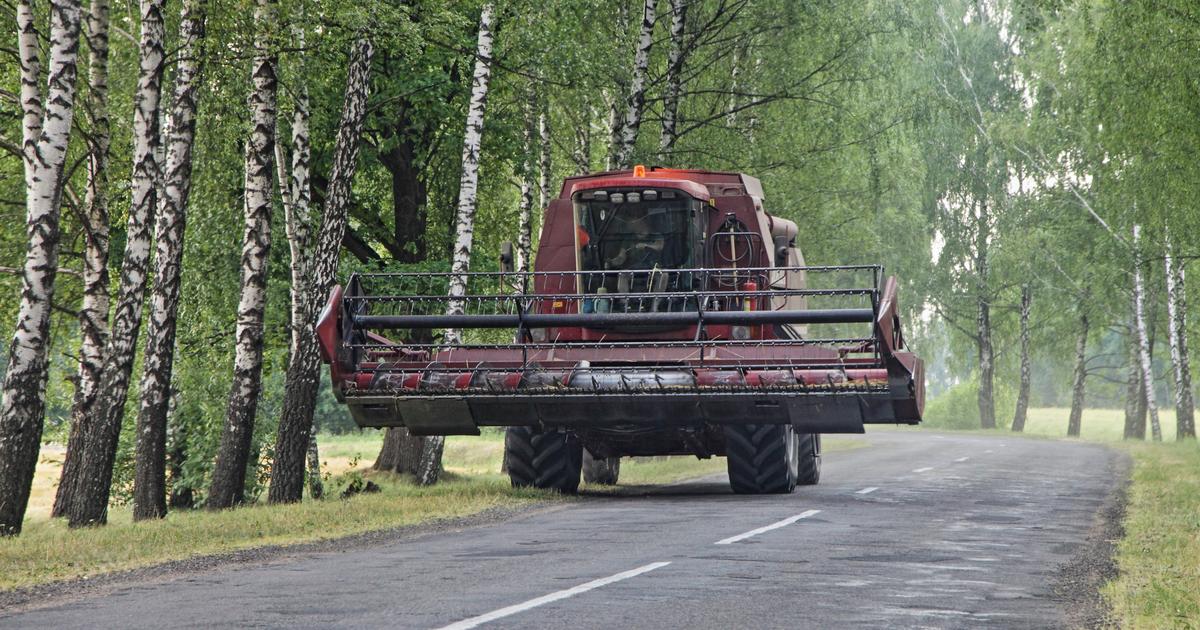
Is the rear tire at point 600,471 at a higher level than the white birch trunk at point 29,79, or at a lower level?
lower

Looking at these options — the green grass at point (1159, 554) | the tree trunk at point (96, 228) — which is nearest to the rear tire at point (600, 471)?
the tree trunk at point (96, 228)

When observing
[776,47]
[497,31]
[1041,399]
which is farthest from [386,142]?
[1041,399]

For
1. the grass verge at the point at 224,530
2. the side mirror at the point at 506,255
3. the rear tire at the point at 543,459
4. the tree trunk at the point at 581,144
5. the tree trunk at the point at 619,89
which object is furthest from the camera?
the tree trunk at the point at 581,144

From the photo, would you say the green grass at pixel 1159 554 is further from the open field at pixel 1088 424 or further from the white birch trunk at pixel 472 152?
the open field at pixel 1088 424

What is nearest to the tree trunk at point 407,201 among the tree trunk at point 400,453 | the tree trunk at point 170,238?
the tree trunk at point 400,453

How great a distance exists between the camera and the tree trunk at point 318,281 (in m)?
18.0

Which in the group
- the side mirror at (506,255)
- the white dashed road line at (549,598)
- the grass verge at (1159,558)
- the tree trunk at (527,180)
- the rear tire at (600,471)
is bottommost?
the white dashed road line at (549,598)

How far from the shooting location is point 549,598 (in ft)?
28.3

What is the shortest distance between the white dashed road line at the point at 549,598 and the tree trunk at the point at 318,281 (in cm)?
880

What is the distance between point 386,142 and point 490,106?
2900mm

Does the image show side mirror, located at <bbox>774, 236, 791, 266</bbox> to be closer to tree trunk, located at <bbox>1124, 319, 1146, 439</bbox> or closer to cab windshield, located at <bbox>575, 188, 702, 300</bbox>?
cab windshield, located at <bbox>575, 188, 702, 300</bbox>

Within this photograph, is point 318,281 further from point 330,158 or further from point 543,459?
point 330,158

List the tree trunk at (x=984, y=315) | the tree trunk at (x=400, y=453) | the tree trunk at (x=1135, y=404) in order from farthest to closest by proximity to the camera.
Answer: the tree trunk at (x=984, y=315) < the tree trunk at (x=1135, y=404) < the tree trunk at (x=400, y=453)

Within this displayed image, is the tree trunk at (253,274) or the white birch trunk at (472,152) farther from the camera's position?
the white birch trunk at (472,152)
